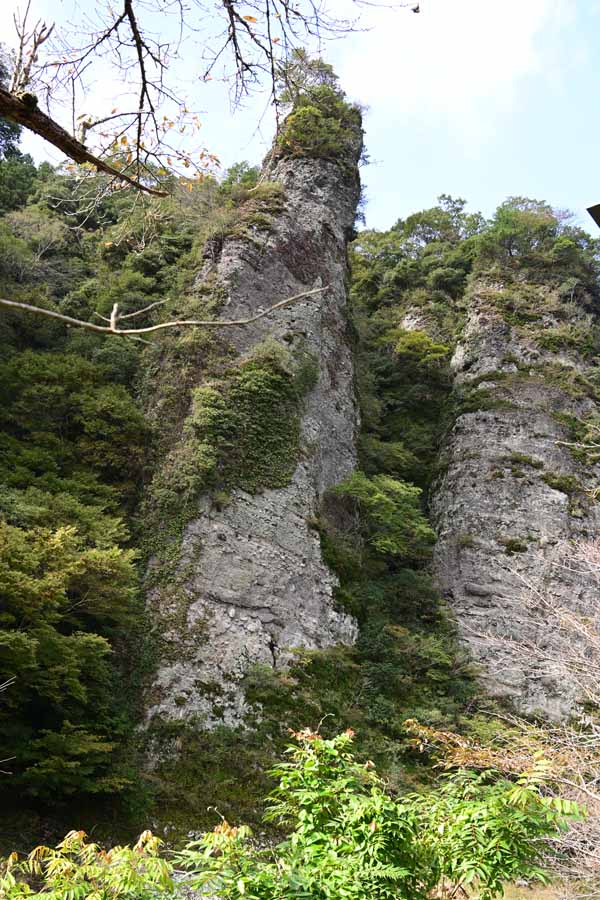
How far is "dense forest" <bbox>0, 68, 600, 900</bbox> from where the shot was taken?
12.5 ft

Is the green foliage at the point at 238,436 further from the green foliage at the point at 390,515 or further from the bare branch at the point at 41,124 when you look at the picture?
the bare branch at the point at 41,124

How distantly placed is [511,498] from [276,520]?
7.46 metres

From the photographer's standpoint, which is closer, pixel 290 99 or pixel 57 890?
pixel 57 890

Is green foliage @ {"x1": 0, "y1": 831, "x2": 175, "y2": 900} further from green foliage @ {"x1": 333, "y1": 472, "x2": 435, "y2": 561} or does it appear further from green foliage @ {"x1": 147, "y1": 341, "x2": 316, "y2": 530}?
green foliage @ {"x1": 333, "y1": 472, "x2": 435, "y2": 561}

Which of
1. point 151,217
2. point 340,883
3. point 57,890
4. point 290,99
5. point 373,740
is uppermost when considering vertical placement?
point 290,99

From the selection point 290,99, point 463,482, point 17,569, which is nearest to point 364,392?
point 463,482

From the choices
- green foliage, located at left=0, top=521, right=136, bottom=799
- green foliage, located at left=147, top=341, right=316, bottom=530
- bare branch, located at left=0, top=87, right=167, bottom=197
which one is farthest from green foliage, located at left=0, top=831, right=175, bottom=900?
green foliage, located at left=147, top=341, right=316, bottom=530

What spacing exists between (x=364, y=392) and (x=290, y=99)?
16712 millimetres

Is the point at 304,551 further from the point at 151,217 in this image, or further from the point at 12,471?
the point at 151,217

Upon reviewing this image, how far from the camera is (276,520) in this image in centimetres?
1378

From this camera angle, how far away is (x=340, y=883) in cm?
328

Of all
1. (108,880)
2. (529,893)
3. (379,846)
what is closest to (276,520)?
(529,893)

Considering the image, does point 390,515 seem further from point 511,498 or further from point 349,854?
point 349,854

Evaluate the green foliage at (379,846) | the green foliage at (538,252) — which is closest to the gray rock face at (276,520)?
the green foliage at (379,846)
